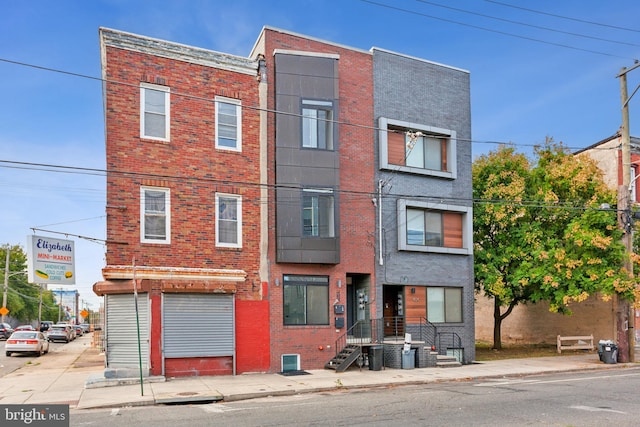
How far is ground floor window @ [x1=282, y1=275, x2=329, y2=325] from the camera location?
2028cm

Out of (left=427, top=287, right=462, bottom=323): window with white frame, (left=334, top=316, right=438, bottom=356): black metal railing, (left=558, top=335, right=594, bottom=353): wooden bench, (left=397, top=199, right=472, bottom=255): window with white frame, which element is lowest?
(left=558, top=335, right=594, bottom=353): wooden bench

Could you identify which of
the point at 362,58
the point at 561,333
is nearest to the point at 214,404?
the point at 362,58

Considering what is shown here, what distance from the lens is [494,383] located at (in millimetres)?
17188

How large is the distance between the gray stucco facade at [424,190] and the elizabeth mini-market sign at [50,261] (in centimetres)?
1121

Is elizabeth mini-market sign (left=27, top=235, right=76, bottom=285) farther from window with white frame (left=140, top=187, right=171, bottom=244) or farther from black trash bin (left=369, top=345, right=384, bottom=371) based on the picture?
black trash bin (left=369, top=345, right=384, bottom=371)

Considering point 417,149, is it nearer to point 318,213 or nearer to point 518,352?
point 318,213

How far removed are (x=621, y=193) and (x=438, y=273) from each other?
802 cm

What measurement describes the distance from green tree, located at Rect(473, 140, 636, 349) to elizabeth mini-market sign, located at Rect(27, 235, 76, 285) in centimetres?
1563

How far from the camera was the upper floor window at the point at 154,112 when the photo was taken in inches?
739

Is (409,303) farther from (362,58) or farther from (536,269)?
(362,58)

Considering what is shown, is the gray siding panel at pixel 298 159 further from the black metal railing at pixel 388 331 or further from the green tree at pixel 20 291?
the green tree at pixel 20 291

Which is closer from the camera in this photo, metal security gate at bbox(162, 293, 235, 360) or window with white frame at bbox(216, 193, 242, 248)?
metal security gate at bbox(162, 293, 235, 360)

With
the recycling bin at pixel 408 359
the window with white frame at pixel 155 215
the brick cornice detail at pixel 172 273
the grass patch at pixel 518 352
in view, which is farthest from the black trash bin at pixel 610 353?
the window with white frame at pixel 155 215

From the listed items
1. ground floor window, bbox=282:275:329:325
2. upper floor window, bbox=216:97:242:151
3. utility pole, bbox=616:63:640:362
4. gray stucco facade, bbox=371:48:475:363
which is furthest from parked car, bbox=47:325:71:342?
utility pole, bbox=616:63:640:362
